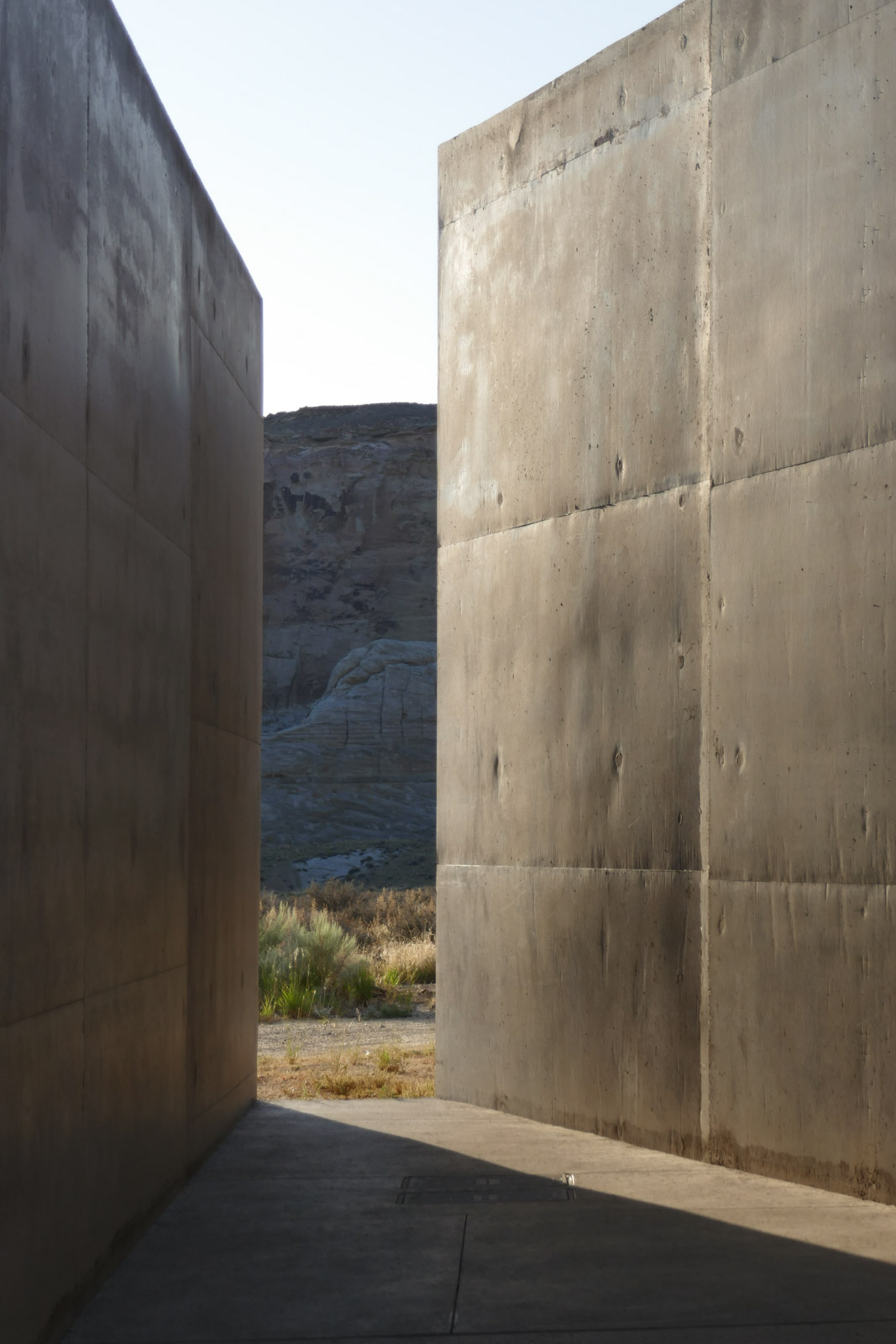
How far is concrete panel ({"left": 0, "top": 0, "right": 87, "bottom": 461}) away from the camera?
386 cm

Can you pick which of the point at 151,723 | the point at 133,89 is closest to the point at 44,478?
the point at 151,723

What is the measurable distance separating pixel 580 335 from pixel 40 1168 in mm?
5008

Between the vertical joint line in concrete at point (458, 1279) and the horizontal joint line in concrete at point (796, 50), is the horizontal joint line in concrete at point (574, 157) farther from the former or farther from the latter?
the vertical joint line in concrete at point (458, 1279)

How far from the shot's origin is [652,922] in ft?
22.2

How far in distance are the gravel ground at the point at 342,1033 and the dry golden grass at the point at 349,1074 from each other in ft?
1.25

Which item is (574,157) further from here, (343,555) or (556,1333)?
(343,555)

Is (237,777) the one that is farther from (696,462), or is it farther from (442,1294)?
(442,1294)

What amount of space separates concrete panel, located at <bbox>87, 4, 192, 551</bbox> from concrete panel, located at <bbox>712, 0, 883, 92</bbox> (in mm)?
2552

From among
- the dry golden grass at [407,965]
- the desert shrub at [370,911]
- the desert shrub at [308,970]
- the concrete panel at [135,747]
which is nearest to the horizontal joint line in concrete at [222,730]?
the concrete panel at [135,747]

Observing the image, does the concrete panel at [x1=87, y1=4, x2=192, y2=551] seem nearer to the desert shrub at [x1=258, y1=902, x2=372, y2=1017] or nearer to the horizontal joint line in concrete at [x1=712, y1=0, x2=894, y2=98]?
the horizontal joint line in concrete at [x1=712, y1=0, x2=894, y2=98]

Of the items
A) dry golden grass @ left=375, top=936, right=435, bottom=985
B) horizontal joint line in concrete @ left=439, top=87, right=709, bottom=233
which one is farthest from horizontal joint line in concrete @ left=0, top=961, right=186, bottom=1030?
dry golden grass @ left=375, top=936, right=435, bottom=985

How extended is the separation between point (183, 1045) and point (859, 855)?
2.98 m

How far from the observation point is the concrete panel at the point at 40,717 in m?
3.79

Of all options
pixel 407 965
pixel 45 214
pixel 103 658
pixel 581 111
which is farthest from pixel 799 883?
pixel 407 965
